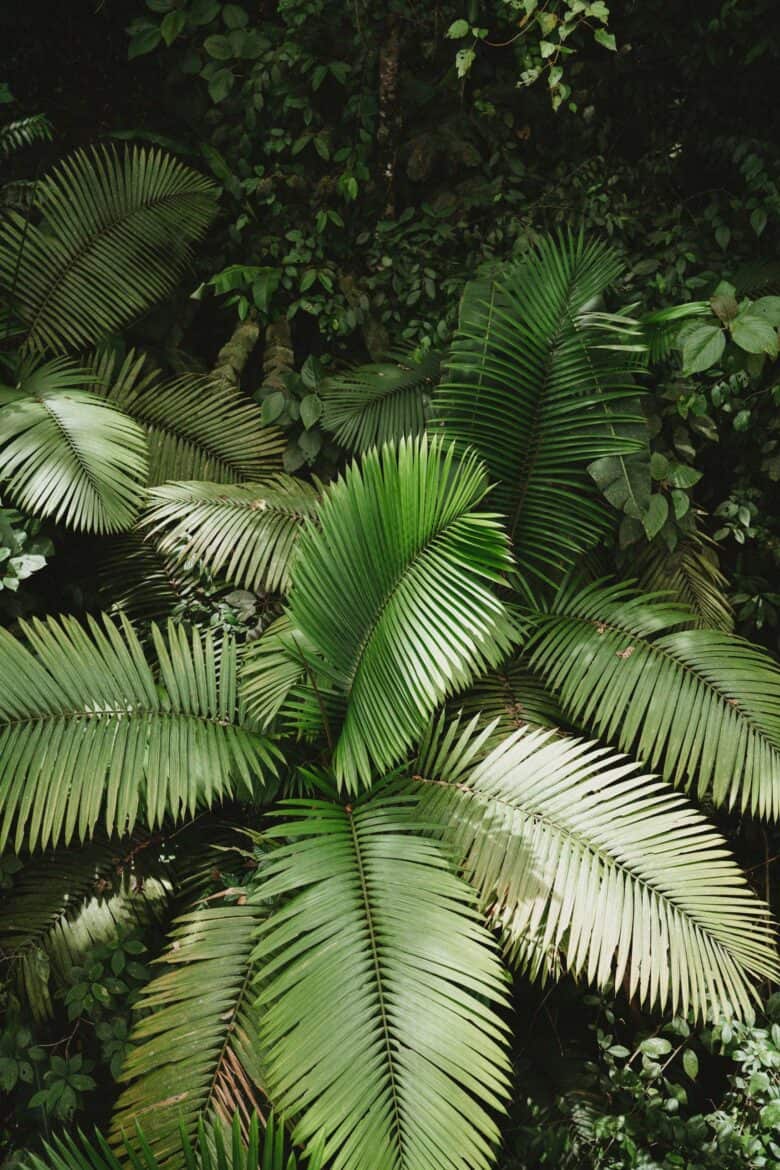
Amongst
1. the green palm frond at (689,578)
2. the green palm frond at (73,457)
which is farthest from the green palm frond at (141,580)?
the green palm frond at (689,578)

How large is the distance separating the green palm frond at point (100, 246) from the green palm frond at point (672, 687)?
6.05ft

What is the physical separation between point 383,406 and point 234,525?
664mm

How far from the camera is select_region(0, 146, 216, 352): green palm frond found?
2.82 m

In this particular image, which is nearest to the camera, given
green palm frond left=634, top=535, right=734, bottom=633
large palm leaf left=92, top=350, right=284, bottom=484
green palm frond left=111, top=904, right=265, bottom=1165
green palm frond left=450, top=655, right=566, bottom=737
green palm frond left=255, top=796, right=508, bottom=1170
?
green palm frond left=255, top=796, right=508, bottom=1170

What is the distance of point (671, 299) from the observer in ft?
9.14

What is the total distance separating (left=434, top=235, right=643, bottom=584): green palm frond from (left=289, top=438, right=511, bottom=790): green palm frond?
0.54 m

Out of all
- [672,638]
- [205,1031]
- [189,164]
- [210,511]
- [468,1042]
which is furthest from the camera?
[189,164]

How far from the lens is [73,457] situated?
89.4 inches

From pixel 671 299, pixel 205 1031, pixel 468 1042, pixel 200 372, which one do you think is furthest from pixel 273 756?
pixel 671 299

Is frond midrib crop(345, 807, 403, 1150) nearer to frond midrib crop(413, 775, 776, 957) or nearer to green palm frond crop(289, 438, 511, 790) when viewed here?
green palm frond crop(289, 438, 511, 790)

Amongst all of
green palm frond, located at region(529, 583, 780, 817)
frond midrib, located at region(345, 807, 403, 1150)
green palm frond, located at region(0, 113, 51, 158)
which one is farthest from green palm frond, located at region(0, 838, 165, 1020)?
green palm frond, located at region(0, 113, 51, 158)

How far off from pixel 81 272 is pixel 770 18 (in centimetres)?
241

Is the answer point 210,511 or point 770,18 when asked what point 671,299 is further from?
point 210,511

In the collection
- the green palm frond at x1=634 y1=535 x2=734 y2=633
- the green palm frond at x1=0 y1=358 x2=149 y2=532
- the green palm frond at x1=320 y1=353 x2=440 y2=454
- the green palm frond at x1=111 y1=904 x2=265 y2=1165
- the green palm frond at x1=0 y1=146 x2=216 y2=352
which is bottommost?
the green palm frond at x1=111 y1=904 x2=265 y2=1165
